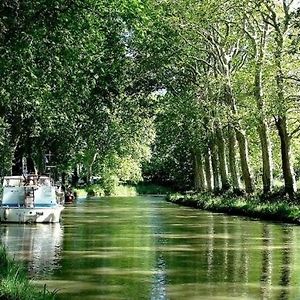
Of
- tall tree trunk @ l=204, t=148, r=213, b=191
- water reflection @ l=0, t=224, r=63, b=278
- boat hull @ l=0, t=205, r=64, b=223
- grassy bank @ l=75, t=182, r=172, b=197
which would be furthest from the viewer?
grassy bank @ l=75, t=182, r=172, b=197

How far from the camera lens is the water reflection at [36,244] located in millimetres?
17609

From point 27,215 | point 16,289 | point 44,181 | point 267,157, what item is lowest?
point 16,289

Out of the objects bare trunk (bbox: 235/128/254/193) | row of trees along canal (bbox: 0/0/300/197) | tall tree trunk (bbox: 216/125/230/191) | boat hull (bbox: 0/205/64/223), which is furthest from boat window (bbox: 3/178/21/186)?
tall tree trunk (bbox: 216/125/230/191)

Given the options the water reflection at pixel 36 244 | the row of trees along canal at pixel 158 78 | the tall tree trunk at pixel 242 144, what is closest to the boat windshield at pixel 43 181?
the row of trees along canal at pixel 158 78

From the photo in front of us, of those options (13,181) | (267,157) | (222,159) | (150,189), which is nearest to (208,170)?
(222,159)

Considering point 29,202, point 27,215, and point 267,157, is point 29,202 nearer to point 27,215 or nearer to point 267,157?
point 27,215

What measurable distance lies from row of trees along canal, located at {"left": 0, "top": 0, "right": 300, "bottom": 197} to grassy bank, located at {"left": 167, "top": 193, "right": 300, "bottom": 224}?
1.23 meters

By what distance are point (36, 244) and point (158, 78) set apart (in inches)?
1126

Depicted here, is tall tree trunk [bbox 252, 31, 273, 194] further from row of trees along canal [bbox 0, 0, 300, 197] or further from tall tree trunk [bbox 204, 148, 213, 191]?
tall tree trunk [bbox 204, 148, 213, 191]

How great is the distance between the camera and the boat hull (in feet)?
108

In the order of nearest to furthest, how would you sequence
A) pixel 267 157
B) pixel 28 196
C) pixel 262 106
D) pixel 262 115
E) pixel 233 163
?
pixel 28 196, pixel 262 106, pixel 262 115, pixel 267 157, pixel 233 163

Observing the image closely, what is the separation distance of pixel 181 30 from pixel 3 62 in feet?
76.6

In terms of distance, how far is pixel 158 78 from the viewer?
50312 mm

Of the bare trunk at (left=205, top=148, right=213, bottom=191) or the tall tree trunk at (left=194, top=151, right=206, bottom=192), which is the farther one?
the tall tree trunk at (left=194, top=151, right=206, bottom=192)
